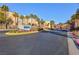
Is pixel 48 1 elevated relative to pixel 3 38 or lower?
elevated

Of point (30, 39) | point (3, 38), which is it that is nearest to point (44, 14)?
point (30, 39)

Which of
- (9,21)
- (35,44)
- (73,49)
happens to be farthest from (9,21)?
(73,49)

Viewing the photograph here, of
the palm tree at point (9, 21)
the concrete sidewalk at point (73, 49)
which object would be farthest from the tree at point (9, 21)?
the concrete sidewalk at point (73, 49)

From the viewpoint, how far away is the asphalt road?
96.4 inches

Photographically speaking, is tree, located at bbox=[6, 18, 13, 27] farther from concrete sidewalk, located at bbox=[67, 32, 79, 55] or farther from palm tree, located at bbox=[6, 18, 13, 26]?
concrete sidewalk, located at bbox=[67, 32, 79, 55]

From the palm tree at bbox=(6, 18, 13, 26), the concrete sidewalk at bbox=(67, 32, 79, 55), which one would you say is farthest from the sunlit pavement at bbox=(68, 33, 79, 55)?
the palm tree at bbox=(6, 18, 13, 26)

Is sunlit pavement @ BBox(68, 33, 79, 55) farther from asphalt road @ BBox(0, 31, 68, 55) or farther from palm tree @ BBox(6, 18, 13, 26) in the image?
palm tree @ BBox(6, 18, 13, 26)

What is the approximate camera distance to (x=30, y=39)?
8.14 feet

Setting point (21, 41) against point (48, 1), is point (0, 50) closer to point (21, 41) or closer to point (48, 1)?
point (21, 41)

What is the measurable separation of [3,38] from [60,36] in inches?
18.2

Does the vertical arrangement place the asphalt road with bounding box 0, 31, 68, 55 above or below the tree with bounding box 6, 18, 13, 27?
below

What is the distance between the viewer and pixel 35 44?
8.09ft

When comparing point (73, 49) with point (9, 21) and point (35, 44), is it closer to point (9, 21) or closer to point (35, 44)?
point (35, 44)

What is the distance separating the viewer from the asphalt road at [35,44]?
245cm
